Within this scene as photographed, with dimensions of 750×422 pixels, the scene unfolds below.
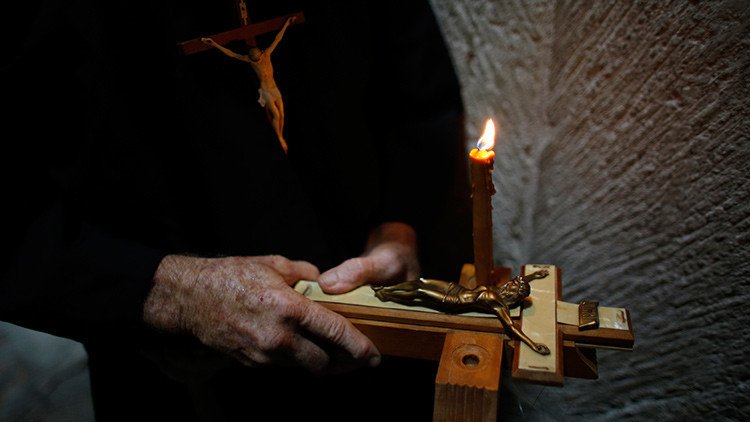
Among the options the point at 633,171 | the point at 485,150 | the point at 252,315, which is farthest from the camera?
the point at 633,171

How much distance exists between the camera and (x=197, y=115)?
3.01 ft

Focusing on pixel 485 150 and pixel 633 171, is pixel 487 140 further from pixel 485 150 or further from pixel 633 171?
pixel 633 171

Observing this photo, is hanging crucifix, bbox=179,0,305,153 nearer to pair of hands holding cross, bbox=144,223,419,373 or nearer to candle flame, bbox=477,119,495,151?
pair of hands holding cross, bbox=144,223,419,373

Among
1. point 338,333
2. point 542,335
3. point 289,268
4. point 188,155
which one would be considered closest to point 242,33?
point 188,155

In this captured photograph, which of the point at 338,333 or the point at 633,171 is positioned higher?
the point at 633,171

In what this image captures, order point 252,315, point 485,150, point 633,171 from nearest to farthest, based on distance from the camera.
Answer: point 485,150 < point 252,315 < point 633,171

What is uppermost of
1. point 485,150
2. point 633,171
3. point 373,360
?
point 633,171

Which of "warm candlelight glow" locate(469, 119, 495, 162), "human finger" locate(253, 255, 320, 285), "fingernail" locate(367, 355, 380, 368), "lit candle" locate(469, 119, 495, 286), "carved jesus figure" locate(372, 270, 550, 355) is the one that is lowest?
"fingernail" locate(367, 355, 380, 368)

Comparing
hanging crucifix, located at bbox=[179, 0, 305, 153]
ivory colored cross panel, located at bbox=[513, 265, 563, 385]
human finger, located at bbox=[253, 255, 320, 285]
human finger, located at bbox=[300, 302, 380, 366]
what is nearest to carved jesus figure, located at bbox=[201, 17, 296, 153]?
hanging crucifix, located at bbox=[179, 0, 305, 153]

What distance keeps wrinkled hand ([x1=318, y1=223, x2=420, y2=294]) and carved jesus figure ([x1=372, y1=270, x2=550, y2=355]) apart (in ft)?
0.32

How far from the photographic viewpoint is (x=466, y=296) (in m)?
0.74

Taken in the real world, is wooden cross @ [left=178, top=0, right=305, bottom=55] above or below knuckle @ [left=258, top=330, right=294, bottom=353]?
above

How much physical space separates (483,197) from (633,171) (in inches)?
14.7

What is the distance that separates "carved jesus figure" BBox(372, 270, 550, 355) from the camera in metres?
0.73
